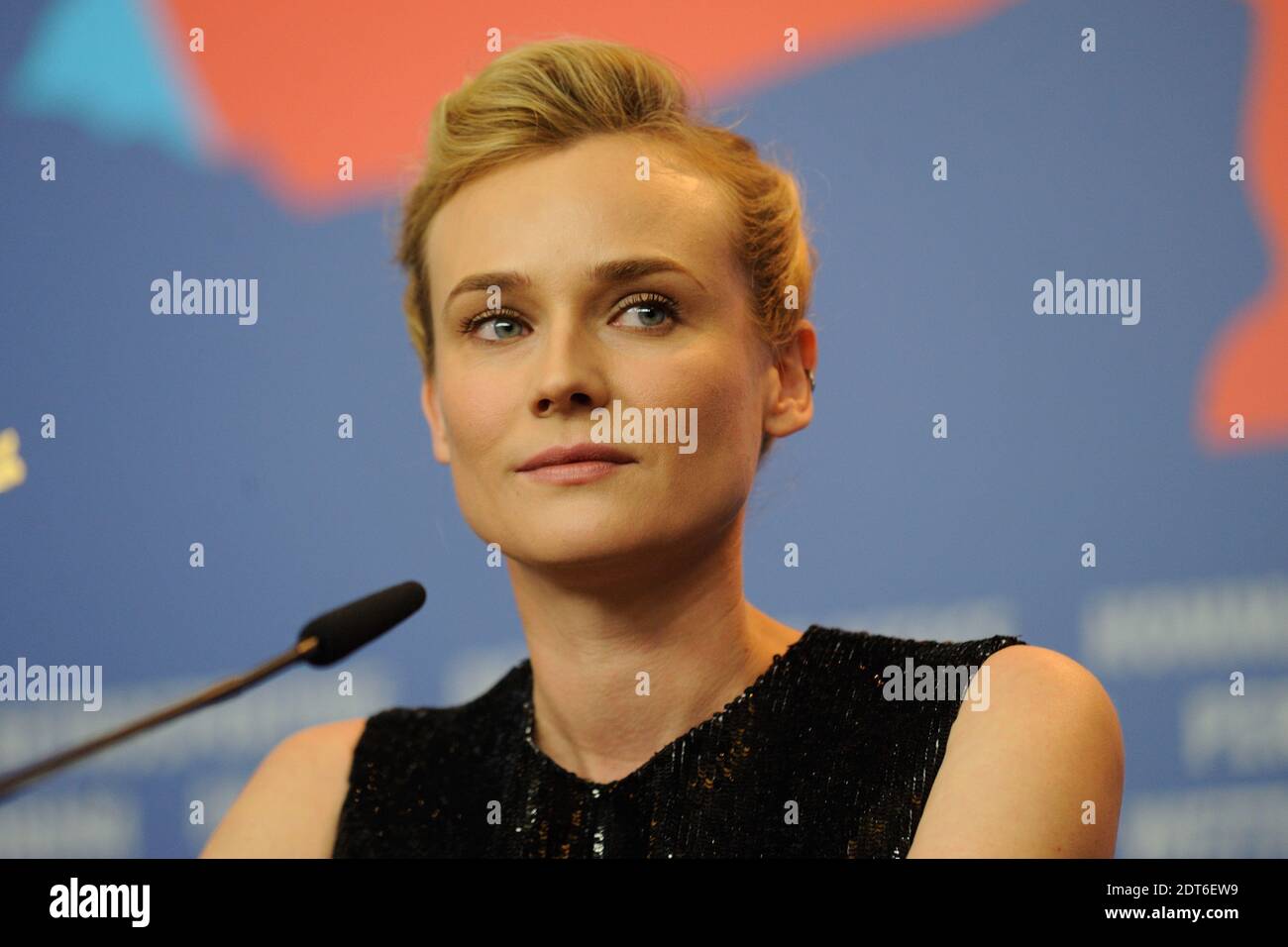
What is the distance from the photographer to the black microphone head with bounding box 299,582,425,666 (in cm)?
135

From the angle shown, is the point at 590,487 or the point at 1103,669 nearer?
the point at 590,487

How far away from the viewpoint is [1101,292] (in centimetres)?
227

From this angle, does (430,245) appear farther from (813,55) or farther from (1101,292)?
(1101,292)

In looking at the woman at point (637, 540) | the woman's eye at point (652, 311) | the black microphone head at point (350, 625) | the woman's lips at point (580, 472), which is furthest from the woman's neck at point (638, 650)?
the black microphone head at point (350, 625)

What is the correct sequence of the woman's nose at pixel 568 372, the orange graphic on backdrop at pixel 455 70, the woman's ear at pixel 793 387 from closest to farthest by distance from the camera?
the woman's nose at pixel 568 372, the woman's ear at pixel 793 387, the orange graphic on backdrop at pixel 455 70

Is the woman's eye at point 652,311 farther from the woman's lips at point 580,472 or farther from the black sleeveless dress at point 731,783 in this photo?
the black sleeveless dress at point 731,783

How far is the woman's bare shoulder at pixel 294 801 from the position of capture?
1904mm

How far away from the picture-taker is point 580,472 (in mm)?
1674

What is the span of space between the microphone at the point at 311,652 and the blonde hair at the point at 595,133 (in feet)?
1.90

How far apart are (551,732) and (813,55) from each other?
1056 mm

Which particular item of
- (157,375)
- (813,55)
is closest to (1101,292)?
(813,55)

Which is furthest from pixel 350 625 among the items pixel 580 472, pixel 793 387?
pixel 793 387

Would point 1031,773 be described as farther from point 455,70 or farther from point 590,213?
point 455,70

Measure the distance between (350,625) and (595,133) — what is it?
70cm
